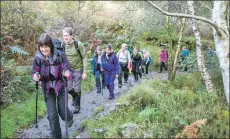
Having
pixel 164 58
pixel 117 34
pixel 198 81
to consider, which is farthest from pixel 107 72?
pixel 117 34

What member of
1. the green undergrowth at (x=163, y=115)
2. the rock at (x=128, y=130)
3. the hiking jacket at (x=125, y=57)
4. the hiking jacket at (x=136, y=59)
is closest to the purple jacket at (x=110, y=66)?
the green undergrowth at (x=163, y=115)

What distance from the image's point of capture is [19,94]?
34.7 ft

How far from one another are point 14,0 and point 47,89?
12.9 m

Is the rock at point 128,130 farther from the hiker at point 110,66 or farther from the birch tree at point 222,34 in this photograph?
the hiker at point 110,66

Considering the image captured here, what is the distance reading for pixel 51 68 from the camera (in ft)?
20.5

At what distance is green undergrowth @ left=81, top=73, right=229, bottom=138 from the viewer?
636 cm

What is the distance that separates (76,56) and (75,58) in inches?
2.4

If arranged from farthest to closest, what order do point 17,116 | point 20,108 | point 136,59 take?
point 136,59 < point 20,108 < point 17,116

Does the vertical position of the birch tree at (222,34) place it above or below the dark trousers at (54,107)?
above

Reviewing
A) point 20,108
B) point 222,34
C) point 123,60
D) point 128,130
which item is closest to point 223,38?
point 222,34

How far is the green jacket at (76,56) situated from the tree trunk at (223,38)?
326 centimetres

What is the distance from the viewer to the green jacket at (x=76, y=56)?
8.13 metres

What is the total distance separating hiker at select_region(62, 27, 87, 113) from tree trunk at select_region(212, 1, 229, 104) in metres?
3.27

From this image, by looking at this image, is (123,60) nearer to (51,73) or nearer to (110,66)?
(110,66)
